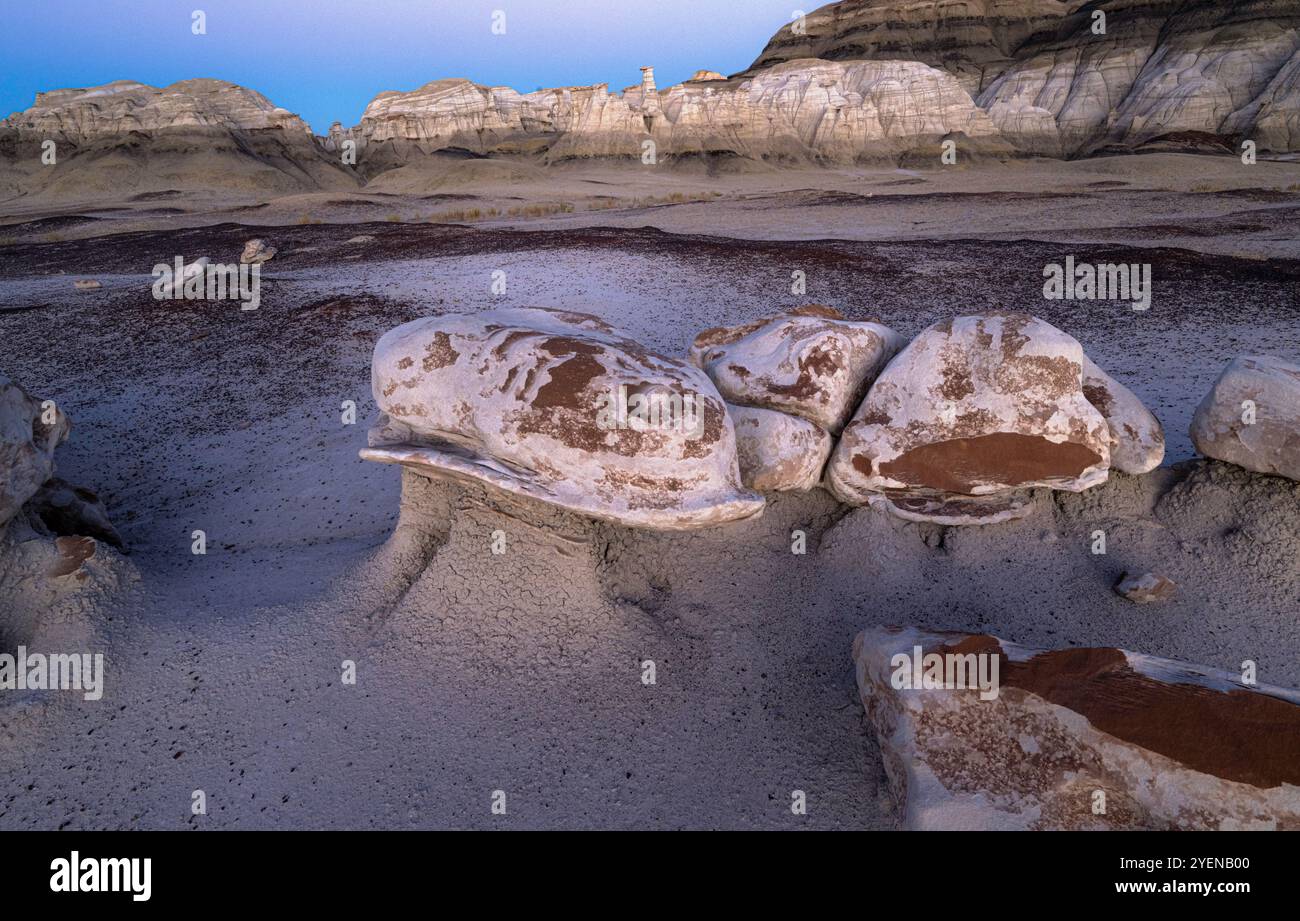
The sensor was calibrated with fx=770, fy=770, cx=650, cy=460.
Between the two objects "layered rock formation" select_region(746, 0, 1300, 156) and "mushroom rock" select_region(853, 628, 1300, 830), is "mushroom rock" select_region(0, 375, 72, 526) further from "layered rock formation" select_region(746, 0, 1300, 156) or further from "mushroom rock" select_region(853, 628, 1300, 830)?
"layered rock formation" select_region(746, 0, 1300, 156)

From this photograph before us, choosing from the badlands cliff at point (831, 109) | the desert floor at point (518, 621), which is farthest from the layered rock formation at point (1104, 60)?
the desert floor at point (518, 621)

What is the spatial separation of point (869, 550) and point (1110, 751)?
130 centimetres

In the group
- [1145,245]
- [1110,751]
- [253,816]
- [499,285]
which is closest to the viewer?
[1110,751]

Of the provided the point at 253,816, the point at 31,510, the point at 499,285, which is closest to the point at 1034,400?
the point at 253,816

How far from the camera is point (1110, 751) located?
2.04 m

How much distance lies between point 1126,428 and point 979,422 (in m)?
0.78

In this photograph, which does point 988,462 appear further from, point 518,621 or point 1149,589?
point 518,621

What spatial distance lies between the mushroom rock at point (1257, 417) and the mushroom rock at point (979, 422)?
0.52 m

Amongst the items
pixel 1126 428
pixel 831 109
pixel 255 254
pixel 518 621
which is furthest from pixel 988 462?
pixel 831 109

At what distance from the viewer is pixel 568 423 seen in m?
2.75

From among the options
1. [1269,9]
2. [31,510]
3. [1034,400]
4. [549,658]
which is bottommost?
[549,658]

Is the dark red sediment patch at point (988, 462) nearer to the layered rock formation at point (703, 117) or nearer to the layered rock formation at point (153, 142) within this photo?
the layered rock formation at point (703, 117)

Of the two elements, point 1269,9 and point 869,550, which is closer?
point 869,550

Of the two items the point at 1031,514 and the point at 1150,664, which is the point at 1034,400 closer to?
the point at 1031,514
